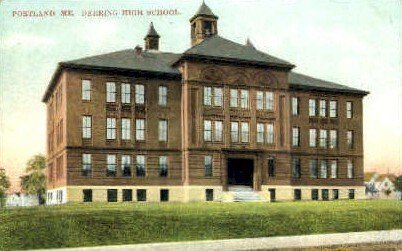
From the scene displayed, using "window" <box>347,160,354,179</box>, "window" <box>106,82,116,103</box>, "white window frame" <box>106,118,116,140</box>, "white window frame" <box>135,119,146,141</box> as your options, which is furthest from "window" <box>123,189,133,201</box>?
"window" <box>347,160,354,179</box>

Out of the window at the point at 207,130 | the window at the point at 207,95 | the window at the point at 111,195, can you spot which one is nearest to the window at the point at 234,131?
the window at the point at 207,130

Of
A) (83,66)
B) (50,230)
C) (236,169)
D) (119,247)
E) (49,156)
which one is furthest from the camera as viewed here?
(49,156)

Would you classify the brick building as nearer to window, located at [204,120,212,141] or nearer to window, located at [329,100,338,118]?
window, located at [204,120,212,141]

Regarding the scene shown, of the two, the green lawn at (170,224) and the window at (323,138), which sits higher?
the window at (323,138)

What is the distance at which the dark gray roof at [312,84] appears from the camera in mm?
43438

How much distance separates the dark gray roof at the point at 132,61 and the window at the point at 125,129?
3328 mm

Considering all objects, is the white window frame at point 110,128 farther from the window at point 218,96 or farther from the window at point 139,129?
the window at point 218,96

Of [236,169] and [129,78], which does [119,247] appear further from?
[236,169]

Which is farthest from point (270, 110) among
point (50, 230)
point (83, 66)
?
point (50, 230)

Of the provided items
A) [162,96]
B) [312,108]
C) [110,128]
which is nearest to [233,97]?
[162,96]

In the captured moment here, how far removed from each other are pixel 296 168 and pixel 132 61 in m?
14.4

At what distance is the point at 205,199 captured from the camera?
37812 mm

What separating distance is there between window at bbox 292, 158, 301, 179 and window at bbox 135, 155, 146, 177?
451 inches

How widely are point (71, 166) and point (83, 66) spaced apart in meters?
6.05
